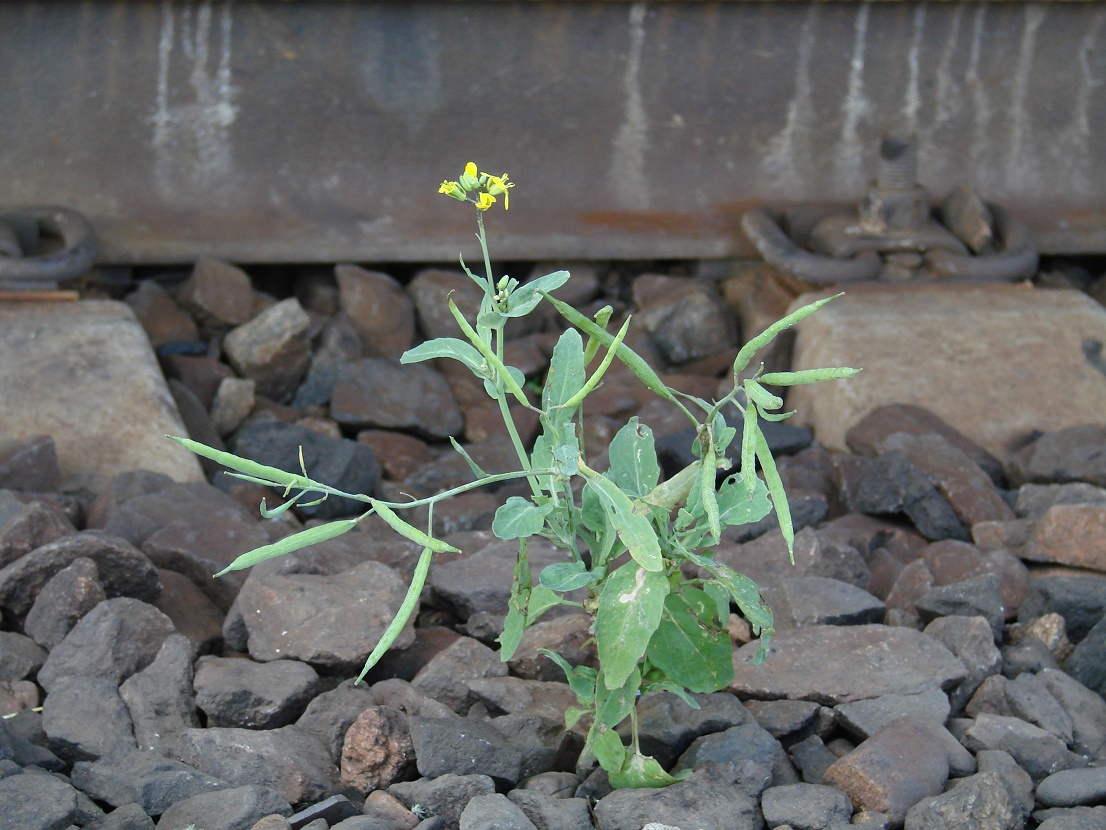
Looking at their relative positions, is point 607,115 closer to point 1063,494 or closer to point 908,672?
point 1063,494

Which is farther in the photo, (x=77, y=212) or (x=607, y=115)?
(x=607, y=115)

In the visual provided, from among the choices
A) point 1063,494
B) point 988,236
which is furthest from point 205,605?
point 988,236

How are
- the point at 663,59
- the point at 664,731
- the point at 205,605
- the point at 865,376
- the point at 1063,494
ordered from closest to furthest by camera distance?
1. the point at 664,731
2. the point at 205,605
3. the point at 1063,494
4. the point at 865,376
5. the point at 663,59

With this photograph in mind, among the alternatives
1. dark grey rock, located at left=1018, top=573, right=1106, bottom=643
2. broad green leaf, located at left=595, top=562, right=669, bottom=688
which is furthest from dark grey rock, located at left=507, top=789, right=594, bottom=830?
dark grey rock, located at left=1018, top=573, right=1106, bottom=643

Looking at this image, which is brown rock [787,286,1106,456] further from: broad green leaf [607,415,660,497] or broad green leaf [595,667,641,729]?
broad green leaf [595,667,641,729]

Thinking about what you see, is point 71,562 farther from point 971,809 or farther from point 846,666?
point 971,809

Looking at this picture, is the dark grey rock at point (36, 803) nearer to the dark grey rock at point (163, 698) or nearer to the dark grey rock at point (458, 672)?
the dark grey rock at point (163, 698)

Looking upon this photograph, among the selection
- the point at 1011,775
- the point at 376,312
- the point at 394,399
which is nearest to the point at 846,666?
the point at 1011,775

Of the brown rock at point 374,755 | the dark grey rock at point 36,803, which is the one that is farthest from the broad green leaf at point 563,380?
the dark grey rock at point 36,803
